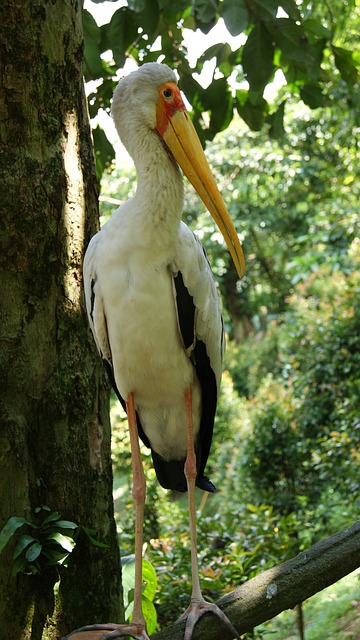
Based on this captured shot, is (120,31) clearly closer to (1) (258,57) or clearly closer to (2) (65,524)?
(1) (258,57)

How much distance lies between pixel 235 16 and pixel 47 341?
4.60 ft

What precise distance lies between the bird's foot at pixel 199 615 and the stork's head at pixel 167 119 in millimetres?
A: 1186

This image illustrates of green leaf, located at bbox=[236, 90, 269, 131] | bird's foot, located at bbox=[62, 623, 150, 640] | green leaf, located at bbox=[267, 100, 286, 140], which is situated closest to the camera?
bird's foot, located at bbox=[62, 623, 150, 640]

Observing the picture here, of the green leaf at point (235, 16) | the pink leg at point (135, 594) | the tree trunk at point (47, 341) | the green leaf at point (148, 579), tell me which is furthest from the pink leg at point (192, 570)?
the green leaf at point (235, 16)

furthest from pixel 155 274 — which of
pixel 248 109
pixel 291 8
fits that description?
pixel 248 109

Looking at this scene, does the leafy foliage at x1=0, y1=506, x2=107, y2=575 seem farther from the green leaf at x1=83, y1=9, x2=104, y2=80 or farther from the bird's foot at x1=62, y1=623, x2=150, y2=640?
the green leaf at x1=83, y1=9, x2=104, y2=80

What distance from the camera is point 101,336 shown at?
2.42m

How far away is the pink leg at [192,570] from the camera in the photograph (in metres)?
2.16

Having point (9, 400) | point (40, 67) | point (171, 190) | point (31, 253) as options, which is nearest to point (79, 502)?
point (9, 400)

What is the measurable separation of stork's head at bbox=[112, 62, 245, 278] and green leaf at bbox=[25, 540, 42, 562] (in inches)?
44.4

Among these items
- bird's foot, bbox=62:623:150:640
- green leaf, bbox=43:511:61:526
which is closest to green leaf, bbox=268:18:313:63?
green leaf, bbox=43:511:61:526

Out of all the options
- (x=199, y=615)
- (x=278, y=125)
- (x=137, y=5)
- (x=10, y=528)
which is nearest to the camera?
(x=10, y=528)

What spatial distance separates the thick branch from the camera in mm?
2148

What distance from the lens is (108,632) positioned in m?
2.12
